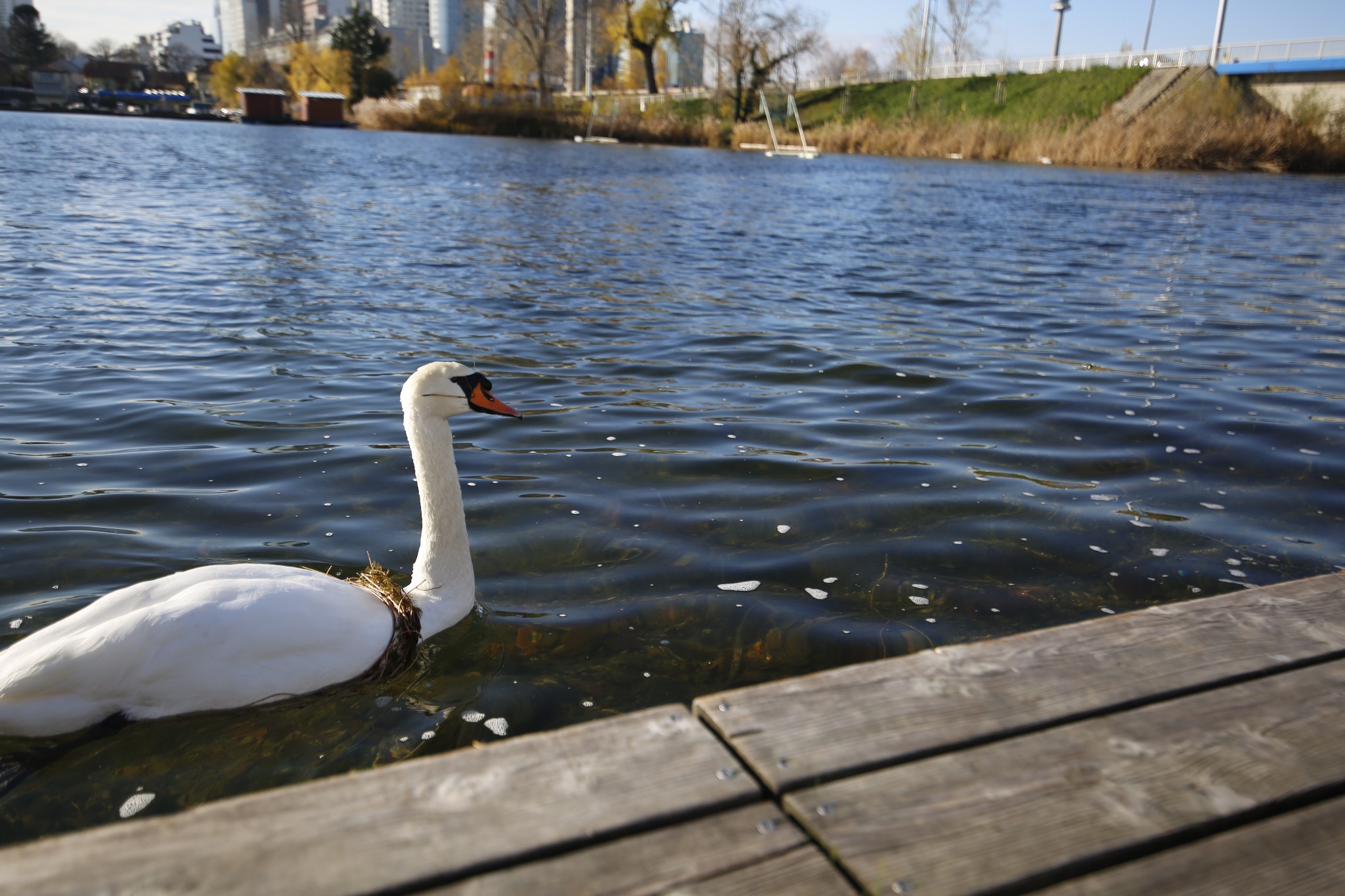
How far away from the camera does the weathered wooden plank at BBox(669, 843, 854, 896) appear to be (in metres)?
1.50

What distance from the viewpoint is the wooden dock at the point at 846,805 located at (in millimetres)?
1510

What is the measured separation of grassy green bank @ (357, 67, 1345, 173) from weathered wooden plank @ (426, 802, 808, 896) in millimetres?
42543

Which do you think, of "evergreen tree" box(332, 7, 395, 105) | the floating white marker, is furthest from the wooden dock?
"evergreen tree" box(332, 7, 395, 105)

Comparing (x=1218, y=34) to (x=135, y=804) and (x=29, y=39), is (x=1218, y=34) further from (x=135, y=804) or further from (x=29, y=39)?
(x=29, y=39)

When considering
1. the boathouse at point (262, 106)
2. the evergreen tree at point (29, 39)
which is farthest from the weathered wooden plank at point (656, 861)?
the evergreen tree at point (29, 39)

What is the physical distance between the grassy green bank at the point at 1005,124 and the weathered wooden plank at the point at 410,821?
42.5 m

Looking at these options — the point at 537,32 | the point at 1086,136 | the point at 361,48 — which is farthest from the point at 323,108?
the point at 1086,136

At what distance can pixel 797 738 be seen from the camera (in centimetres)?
186

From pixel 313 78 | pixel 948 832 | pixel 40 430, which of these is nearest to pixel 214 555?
pixel 40 430

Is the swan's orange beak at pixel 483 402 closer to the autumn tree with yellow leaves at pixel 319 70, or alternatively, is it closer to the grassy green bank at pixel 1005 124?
the grassy green bank at pixel 1005 124

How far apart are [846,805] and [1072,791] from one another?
17.0 inches

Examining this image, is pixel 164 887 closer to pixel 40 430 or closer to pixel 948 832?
pixel 948 832

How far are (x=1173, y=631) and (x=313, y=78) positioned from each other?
114091 mm

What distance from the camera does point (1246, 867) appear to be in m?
1.59
